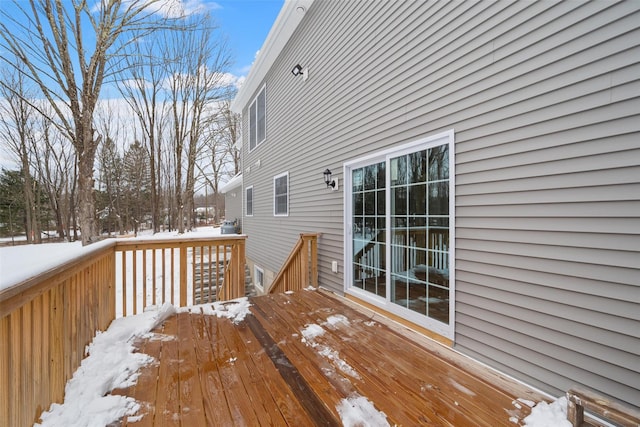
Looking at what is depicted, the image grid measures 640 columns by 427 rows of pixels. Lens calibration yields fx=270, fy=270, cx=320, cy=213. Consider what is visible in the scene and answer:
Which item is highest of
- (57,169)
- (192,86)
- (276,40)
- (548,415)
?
(192,86)

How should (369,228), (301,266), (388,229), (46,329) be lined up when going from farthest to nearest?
(301,266)
(369,228)
(388,229)
(46,329)

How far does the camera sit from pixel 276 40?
5871mm

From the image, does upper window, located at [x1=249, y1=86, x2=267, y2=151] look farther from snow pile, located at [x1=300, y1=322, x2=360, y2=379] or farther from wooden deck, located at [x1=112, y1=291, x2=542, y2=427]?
wooden deck, located at [x1=112, y1=291, x2=542, y2=427]

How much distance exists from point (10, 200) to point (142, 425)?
1876 cm

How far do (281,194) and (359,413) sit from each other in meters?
5.24

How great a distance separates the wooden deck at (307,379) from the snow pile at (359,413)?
0.09 ft

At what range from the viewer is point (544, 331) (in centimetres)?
184

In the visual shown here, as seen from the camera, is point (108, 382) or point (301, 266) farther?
point (301, 266)

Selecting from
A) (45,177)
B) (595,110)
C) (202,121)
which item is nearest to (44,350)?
(595,110)

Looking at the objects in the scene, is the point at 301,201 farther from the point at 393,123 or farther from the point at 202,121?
the point at 202,121

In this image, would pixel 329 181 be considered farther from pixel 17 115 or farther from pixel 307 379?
pixel 17 115

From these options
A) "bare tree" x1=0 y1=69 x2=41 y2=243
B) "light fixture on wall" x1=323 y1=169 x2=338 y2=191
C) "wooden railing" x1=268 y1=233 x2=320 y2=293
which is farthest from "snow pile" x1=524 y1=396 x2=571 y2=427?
"bare tree" x1=0 y1=69 x2=41 y2=243

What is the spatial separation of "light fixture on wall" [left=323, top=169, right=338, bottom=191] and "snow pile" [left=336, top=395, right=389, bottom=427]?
299cm

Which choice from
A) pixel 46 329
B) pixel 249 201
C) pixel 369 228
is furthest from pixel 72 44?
pixel 369 228
